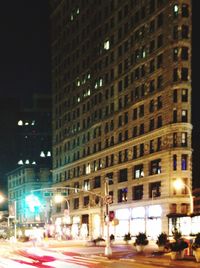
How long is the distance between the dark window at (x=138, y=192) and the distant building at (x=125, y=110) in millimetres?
187

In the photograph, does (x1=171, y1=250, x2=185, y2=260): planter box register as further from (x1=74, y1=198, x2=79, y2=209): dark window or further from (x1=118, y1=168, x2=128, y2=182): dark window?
(x1=74, y1=198, x2=79, y2=209): dark window

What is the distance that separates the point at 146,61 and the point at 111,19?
19636mm

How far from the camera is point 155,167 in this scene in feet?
294

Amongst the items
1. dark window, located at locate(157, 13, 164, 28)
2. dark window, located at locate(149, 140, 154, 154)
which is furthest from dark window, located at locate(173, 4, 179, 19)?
dark window, located at locate(149, 140, 154, 154)

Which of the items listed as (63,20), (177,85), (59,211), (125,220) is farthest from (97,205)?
(63,20)

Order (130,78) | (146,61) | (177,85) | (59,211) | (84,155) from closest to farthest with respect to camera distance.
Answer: (177,85)
(146,61)
(130,78)
(84,155)
(59,211)

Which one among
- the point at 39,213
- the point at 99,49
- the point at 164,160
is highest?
the point at 99,49

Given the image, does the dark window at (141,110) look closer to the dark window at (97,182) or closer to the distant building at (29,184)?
the dark window at (97,182)

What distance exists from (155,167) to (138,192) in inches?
317

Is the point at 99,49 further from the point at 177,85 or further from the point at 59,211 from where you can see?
the point at 59,211

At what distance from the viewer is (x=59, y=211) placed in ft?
451

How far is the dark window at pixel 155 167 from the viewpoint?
291ft

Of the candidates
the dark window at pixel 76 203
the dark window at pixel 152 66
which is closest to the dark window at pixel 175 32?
the dark window at pixel 152 66

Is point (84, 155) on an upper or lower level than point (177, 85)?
lower
